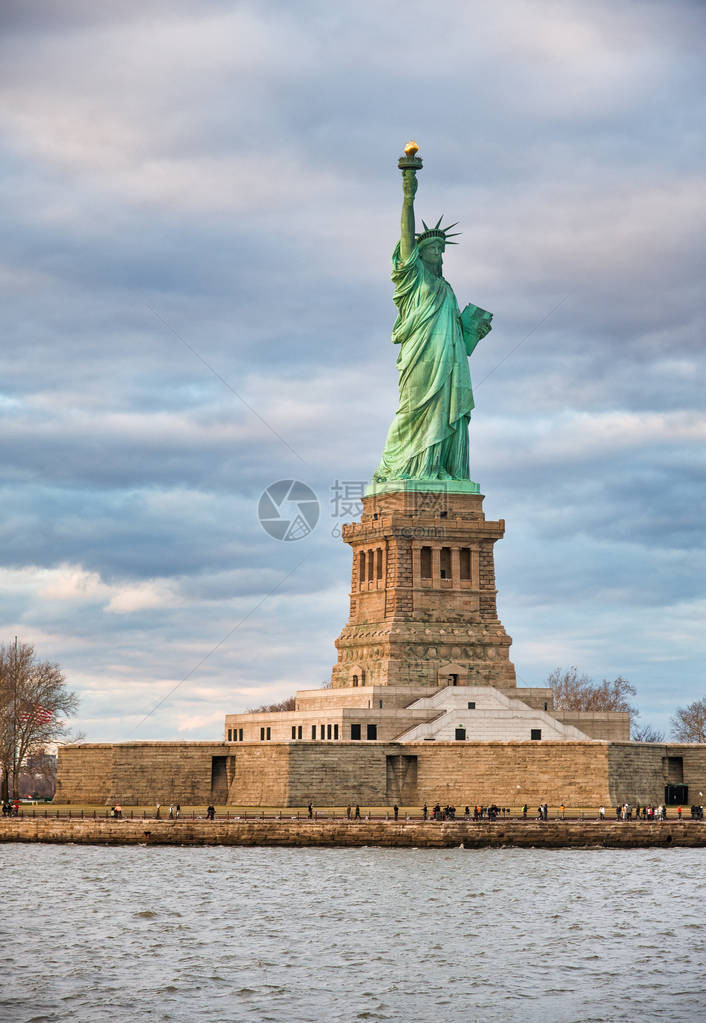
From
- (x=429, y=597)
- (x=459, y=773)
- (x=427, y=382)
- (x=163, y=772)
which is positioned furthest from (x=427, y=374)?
(x=163, y=772)

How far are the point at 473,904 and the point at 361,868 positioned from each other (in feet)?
27.5

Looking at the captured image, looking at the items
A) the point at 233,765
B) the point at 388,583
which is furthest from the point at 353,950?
the point at 388,583

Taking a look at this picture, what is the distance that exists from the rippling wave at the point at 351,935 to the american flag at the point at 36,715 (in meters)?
26.2

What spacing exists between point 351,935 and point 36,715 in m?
49.5

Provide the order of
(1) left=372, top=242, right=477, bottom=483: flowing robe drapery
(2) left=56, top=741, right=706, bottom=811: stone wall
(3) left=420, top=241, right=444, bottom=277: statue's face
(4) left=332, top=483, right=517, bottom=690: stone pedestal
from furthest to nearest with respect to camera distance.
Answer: (3) left=420, top=241, right=444, bottom=277: statue's face
(1) left=372, top=242, right=477, bottom=483: flowing robe drapery
(4) left=332, top=483, right=517, bottom=690: stone pedestal
(2) left=56, top=741, right=706, bottom=811: stone wall

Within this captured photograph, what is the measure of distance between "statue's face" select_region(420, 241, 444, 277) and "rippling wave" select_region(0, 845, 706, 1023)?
1301 inches

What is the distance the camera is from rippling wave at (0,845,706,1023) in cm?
3744

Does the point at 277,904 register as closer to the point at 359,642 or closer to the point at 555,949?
the point at 555,949

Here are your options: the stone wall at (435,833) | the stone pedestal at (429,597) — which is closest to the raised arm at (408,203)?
the stone pedestal at (429,597)

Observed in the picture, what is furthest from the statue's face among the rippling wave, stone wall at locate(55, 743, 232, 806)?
the rippling wave

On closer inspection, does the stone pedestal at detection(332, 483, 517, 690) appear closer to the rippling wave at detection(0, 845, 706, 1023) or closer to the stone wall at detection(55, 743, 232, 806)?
the stone wall at detection(55, 743, 232, 806)

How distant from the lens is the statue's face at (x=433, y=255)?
282ft

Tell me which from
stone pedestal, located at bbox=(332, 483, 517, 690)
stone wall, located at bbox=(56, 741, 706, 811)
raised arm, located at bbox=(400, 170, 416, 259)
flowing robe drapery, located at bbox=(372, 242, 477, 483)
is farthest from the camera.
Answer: flowing robe drapery, located at bbox=(372, 242, 477, 483)

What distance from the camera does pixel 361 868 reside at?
59.8 m
